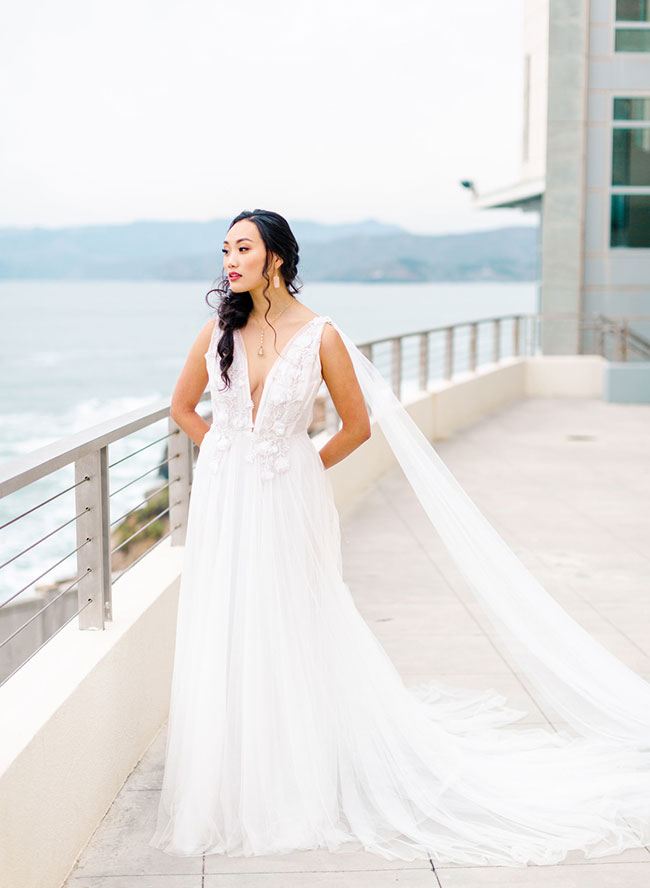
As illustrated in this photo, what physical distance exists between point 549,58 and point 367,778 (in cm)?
1834

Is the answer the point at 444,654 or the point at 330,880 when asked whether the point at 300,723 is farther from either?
the point at 444,654

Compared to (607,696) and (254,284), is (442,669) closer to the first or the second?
(607,696)

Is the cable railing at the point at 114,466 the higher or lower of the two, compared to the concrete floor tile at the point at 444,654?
higher

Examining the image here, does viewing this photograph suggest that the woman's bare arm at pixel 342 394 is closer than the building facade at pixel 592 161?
Yes

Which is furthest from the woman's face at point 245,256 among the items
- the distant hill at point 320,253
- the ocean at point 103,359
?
the distant hill at point 320,253

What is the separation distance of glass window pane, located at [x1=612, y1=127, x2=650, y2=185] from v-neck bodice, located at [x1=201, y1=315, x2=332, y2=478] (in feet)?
60.2

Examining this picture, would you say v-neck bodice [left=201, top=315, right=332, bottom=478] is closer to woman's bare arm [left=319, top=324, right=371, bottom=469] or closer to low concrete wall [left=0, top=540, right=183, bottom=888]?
woman's bare arm [left=319, top=324, right=371, bottom=469]

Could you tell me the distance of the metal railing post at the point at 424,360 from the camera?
39.1ft

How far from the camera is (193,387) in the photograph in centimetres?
332

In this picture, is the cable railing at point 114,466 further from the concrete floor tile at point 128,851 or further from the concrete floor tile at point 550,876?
the concrete floor tile at point 550,876

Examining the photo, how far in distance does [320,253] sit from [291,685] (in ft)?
268

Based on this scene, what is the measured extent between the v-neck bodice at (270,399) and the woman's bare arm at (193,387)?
42 millimetres

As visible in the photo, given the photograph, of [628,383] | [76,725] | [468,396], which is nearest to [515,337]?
[628,383]

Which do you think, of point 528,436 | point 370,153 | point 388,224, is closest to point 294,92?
point 370,153
